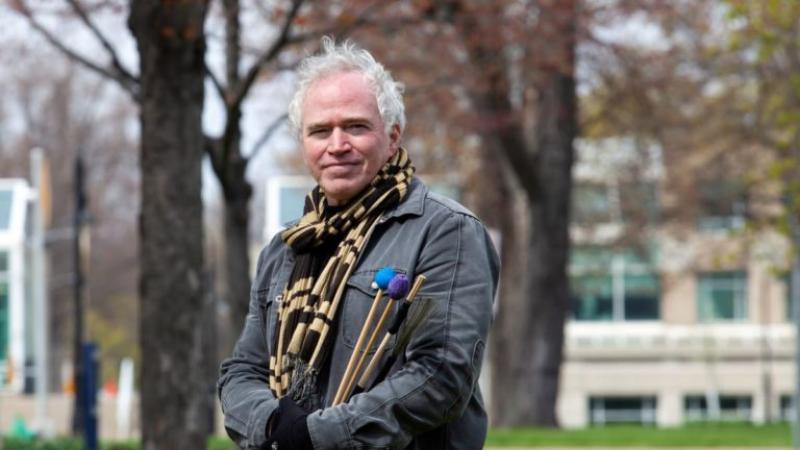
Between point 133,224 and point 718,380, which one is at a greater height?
point 133,224

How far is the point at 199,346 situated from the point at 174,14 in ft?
6.87

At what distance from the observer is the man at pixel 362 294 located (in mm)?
4270

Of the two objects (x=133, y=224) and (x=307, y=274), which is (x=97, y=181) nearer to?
(x=133, y=224)

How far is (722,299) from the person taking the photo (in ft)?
240

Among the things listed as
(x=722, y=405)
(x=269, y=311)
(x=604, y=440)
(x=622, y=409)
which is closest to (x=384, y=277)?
(x=269, y=311)

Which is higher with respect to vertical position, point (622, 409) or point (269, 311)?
point (269, 311)

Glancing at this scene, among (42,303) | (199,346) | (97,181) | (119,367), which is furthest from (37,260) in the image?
(119,367)

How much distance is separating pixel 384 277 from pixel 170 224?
22.3 ft

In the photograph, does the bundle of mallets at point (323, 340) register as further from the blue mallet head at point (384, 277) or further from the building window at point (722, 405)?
the building window at point (722, 405)

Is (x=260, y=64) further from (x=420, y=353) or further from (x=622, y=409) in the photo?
(x=622, y=409)

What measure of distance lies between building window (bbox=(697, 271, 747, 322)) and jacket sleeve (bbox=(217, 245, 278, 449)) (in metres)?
68.7

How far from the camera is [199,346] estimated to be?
1108 cm

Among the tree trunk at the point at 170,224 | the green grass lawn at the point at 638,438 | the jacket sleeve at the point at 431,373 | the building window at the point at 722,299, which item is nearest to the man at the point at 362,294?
the jacket sleeve at the point at 431,373

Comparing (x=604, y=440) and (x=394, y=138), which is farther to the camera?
(x=604, y=440)
